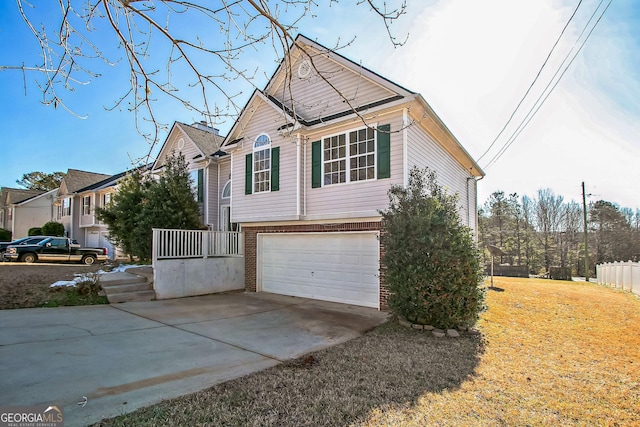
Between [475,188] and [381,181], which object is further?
[475,188]

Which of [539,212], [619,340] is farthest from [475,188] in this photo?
[539,212]

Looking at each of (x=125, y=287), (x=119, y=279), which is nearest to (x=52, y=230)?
(x=119, y=279)

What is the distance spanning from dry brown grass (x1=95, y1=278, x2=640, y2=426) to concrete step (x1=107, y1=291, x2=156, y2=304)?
722cm

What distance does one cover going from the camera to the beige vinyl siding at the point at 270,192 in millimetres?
10898

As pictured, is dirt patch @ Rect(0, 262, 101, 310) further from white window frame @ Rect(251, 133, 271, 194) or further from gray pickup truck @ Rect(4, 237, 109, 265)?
gray pickup truck @ Rect(4, 237, 109, 265)

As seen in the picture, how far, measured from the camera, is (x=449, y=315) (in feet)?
22.2

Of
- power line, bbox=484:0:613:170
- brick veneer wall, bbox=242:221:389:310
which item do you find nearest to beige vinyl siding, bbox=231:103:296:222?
brick veneer wall, bbox=242:221:389:310

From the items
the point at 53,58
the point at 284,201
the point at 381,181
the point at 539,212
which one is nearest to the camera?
the point at 53,58

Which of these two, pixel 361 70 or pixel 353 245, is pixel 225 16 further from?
pixel 353 245

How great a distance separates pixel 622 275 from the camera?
1712 cm

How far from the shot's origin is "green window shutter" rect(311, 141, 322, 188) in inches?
408

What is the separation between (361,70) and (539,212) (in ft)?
142

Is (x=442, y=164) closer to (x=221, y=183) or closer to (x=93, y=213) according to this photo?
(x=221, y=183)

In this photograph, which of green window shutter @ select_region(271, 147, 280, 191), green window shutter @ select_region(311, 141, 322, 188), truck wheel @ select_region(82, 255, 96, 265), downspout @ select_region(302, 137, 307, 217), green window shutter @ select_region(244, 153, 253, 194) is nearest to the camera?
green window shutter @ select_region(311, 141, 322, 188)
